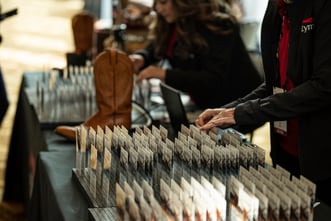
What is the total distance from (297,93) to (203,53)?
1.31m

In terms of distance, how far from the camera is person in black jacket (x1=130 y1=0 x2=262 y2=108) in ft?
10.6

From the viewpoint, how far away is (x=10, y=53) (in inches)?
325

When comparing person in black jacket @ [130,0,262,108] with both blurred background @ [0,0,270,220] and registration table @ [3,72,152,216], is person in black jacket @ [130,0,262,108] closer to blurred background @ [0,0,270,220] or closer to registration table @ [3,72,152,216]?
registration table @ [3,72,152,216]

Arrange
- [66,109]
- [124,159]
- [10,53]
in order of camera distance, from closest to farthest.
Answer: [124,159]
[66,109]
[10,53]

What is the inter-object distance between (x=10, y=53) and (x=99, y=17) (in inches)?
67.3

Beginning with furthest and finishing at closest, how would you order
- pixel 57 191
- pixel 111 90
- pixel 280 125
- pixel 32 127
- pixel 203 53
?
pixel 203 53, pixel 32 127, pixel 111 90, pixel 280 125, pixel 57 191

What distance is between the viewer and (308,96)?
1.96m

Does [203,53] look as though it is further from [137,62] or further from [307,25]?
[307,25]

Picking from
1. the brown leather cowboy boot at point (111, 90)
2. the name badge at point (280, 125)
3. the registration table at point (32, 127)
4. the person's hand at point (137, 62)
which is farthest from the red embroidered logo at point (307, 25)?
the person's hand at point (137, 62)

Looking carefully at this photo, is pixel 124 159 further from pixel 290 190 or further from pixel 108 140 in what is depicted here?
pixel 290 190

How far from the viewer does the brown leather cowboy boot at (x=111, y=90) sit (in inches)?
98.0

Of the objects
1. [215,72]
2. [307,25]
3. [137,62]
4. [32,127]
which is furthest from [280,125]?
[137,62]

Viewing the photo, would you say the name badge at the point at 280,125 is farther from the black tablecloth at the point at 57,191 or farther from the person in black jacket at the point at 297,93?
the black tablecloth at the point at 57,191

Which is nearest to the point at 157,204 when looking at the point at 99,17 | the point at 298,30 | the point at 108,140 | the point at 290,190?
the point at 290,190
